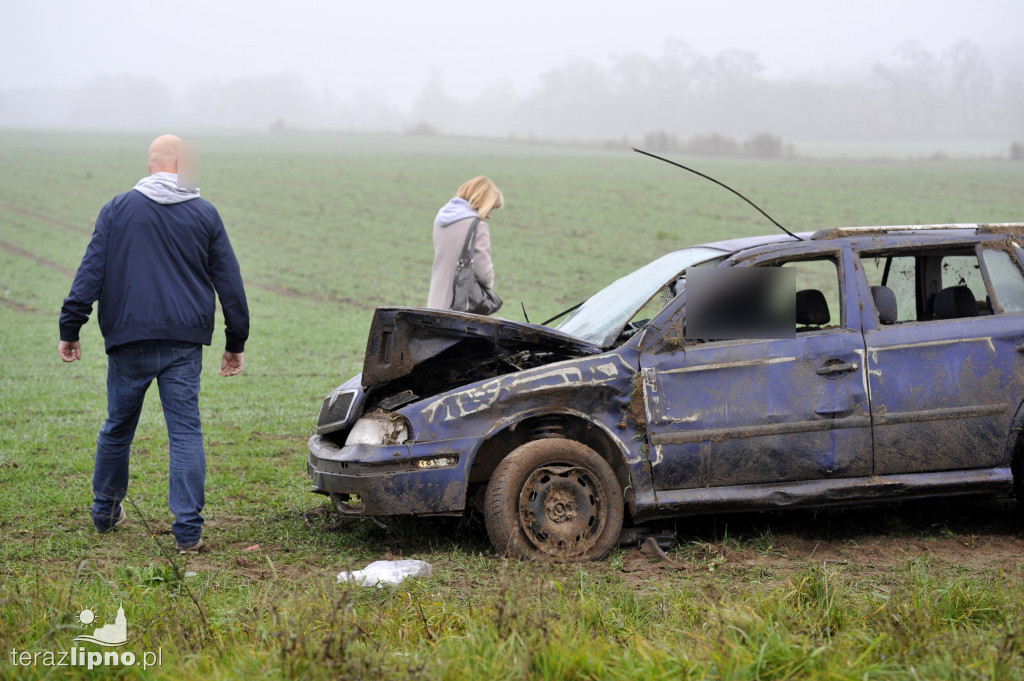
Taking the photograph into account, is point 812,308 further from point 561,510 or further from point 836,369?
point 561,510

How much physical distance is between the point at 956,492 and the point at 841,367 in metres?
0.92

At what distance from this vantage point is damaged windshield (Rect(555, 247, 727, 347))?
5539 mm

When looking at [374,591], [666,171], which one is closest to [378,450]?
[374,591]

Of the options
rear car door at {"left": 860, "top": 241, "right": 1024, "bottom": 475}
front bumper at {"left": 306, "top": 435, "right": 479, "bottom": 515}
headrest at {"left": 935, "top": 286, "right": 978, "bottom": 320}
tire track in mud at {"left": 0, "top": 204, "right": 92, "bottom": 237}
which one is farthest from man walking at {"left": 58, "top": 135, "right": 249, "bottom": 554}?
tire track in mud at {"left": 0, "top": 204, "right": 92, "bottom": 237}

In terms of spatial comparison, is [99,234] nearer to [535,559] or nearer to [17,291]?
[535,559]

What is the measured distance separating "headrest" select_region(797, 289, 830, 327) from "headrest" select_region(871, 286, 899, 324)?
48 cm

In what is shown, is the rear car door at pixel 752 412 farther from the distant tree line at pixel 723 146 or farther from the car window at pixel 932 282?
Result: the distant tree line at pixel 723 146

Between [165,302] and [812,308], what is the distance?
3.67 metres

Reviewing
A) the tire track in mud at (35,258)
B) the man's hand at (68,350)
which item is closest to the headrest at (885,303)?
the man's hand at (68,350)

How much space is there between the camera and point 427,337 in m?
5.14

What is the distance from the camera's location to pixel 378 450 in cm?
484

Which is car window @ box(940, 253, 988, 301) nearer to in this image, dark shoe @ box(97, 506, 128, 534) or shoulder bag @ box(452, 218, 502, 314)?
shoulder bag @ box(452, 218, 502, 314)

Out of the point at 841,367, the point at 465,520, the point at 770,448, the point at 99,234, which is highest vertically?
the point at 99,234

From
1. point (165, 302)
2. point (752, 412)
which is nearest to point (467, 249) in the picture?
point (165, 302)
